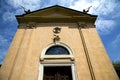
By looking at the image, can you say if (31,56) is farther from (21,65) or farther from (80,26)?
(80,26)

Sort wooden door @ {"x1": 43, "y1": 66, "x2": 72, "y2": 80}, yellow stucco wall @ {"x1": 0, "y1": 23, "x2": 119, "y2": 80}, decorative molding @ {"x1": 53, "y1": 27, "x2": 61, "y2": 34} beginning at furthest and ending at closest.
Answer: decorative molding @ {"x1": 53, "y1": 27, "x2": 61, "y2": 34} < wooden door @ {"x1": 43, "y1": 66, "x2": 72, "y2": 80} < yellow stucco wall @ {"x1": 0, "y1": 23, "x2": 119, "y2": 80}

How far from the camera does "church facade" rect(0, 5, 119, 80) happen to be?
9.03 metres

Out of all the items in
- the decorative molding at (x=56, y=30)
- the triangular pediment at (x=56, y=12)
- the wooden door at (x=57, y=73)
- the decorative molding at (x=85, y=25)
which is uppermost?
the triangular pediment at (x=56, y=12)

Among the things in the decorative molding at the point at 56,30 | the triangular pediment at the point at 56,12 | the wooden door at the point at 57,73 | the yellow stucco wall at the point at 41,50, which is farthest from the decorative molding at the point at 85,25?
the wooden door at the point at 57,73

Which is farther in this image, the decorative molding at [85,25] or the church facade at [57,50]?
the decorative molding at [85,25]

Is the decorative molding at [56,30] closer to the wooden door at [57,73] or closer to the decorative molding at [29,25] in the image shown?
the decorative molding at [29,25]

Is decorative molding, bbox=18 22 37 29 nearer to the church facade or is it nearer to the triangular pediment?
the church facade

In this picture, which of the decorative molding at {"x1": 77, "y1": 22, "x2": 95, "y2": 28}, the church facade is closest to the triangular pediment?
the church facade

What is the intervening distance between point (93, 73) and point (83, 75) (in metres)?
0.64

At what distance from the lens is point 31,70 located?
30.0ft

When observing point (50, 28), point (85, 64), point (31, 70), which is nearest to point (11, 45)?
point (31, 70)

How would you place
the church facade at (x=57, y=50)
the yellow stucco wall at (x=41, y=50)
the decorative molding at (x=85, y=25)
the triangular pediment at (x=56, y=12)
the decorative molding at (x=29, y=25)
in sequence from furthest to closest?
the triangular pediment at (x=56, y=12), the decorative molding at (x=85, y=25), the decorative molding at (x=29, y=25), the church facade at (x=57, y=50), the yellow stucco wall at (x=41, y=50)

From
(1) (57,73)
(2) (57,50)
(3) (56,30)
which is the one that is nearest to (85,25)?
(3) (56,30)

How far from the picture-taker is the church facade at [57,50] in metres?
9.03
